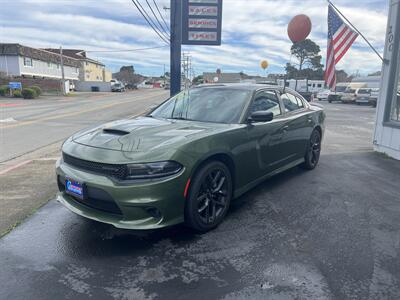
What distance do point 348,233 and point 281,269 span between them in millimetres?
1144

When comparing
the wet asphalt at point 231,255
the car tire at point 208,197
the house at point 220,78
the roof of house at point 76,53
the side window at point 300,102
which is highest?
the roof of house at point 76,53

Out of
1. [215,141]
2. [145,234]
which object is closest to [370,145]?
[215,141]

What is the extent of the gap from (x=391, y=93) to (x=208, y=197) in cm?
592

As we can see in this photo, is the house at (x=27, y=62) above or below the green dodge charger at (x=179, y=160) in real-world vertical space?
above

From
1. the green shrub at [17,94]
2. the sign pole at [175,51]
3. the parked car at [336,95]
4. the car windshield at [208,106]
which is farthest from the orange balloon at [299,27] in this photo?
the green shrub at [17,94]

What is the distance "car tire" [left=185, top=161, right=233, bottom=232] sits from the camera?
3309 millimetres

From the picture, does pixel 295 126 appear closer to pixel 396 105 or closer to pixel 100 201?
pixel 100 201

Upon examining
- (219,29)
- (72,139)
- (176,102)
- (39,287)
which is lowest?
(39,287)

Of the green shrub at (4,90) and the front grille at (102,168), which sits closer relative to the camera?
the front grille at (102,168)

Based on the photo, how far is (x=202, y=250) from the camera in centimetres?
322

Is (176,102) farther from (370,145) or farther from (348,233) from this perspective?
(370,145)

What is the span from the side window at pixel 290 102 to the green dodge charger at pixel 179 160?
30 centimetres

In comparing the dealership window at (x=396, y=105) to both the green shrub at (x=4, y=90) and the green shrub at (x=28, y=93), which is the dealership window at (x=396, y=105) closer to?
the green shrub at (x=28, y=93)

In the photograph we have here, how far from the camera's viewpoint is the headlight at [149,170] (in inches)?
119
